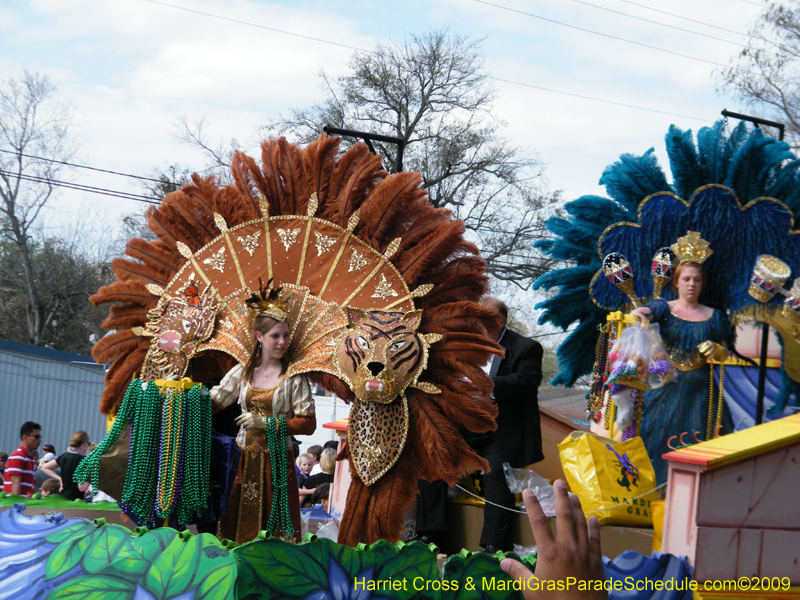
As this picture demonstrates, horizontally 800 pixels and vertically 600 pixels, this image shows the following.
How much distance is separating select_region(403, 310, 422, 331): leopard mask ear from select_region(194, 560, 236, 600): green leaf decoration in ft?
4.84

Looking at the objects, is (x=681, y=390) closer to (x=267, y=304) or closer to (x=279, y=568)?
(x=267, y=304)

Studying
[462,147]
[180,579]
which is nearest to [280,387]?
[180,579]

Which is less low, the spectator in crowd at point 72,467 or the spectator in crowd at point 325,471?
the spectator in crowd at point 325,471

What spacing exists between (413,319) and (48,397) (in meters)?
13.4

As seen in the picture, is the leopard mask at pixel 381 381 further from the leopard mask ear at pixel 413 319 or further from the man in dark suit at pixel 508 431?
the man in dark suit at pixel 508 431

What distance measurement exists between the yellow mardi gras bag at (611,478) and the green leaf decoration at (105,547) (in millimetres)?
2613

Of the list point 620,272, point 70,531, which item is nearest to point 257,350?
point 70,531

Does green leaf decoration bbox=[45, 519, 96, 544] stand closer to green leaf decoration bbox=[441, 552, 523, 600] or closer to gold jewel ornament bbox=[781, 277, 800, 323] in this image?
green leaf decoration bbox=[441, 552, 523, 600]

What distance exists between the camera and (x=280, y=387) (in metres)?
3.79

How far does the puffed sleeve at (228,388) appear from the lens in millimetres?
3877

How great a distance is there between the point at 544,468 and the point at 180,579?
12.0 ft

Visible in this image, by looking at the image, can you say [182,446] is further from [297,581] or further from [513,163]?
[513,163]

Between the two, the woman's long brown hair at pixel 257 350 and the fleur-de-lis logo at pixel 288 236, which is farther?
the fleur-de-lis logo at pixel 288 236

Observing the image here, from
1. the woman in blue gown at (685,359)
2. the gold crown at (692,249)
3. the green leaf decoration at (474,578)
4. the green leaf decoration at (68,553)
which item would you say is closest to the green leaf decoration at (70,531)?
the green leaf decoration at (68,553)
